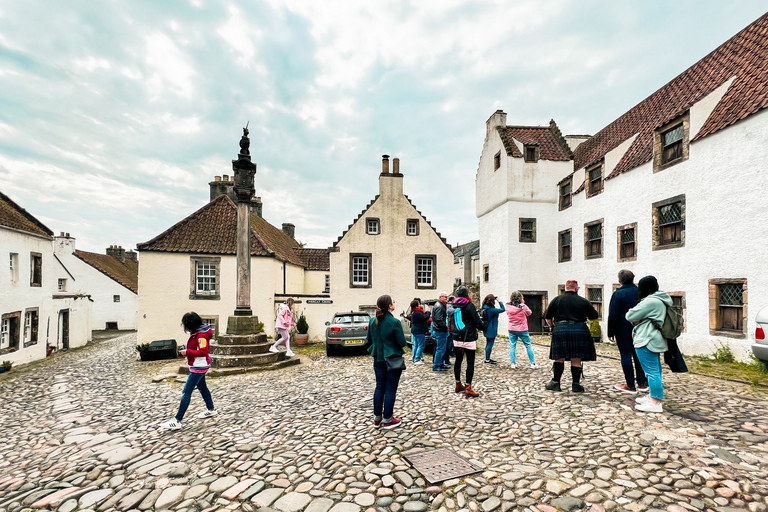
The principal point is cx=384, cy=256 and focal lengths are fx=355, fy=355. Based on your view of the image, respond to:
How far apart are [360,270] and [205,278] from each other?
777 centimetres

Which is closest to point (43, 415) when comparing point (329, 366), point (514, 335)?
point (329, 366)

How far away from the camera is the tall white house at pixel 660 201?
10.0m

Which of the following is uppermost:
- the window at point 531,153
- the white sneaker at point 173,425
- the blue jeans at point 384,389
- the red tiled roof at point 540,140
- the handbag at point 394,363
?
the red tiled roof at point 540,140

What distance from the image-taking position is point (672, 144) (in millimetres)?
12516

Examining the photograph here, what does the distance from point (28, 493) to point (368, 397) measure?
4967 millimetres

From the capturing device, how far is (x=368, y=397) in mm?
7301

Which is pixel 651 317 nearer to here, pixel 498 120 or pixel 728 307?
pixel 728 307

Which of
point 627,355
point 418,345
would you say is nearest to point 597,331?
point 418,345

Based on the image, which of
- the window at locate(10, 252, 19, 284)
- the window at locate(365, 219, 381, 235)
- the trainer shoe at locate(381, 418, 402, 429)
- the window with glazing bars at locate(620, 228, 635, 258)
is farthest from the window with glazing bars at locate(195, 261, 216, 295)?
the window with glazing bars at locate(620, 228, 635, 258)

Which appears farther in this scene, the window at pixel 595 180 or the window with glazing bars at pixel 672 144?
the window at pixel 595 180

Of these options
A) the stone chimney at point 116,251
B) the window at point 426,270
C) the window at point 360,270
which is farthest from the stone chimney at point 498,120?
the stone chimney at point 116,251

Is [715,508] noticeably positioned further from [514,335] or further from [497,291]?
[497,291]

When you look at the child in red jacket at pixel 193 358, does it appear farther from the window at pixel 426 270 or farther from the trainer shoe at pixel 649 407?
the window at pixel 426 270

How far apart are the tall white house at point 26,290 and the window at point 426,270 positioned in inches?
708
